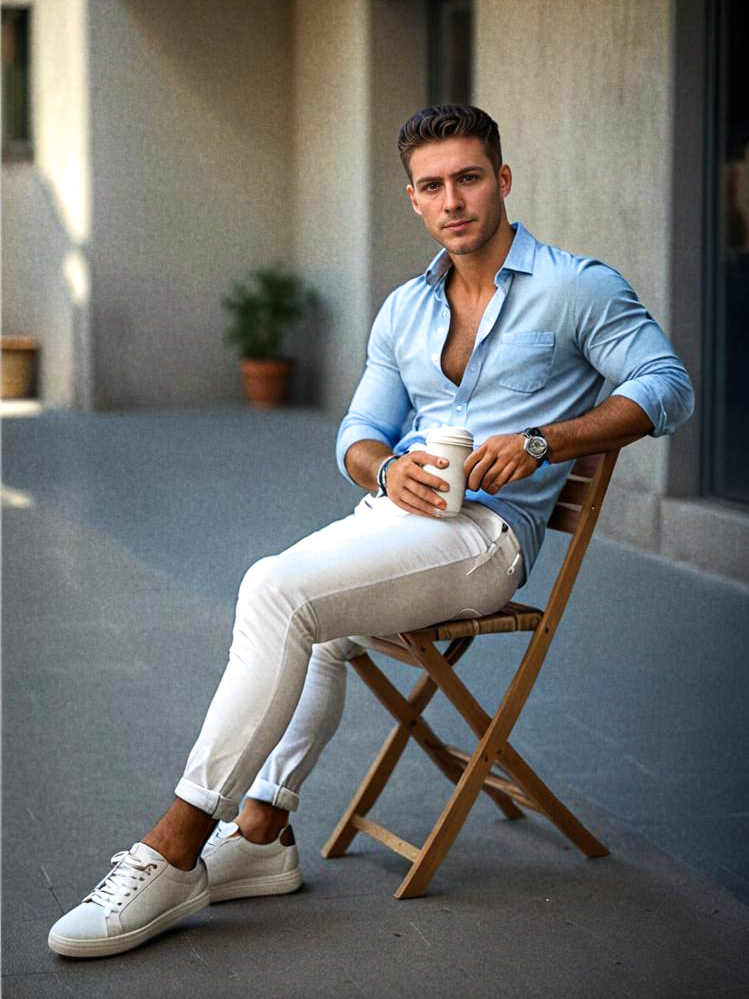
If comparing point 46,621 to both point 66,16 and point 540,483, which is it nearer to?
point 540,483

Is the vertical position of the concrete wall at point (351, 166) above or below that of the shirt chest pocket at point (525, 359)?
above

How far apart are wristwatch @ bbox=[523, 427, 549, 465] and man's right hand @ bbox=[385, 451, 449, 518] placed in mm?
146

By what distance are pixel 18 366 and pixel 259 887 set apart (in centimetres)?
1114

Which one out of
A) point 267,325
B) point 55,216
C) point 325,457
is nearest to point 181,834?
point 325,457

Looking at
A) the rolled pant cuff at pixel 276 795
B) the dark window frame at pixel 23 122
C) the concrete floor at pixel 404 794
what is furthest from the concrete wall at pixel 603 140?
the dark window frame at pixel 23 122

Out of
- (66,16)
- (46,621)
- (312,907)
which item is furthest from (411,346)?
(66,16)

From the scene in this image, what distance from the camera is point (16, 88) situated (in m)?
13.7

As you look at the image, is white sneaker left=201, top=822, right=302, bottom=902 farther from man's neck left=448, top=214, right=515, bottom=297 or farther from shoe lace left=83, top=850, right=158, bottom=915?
man's neck left=448, top=214, right=515, bottom=297

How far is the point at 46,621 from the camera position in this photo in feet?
17.1

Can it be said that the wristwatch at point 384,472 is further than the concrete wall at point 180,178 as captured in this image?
No

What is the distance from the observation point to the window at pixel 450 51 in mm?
10094

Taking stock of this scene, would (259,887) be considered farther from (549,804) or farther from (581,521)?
(581,521)

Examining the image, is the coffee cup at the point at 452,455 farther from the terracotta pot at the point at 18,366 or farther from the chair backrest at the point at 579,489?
the terracotta pot at the point at 18,366

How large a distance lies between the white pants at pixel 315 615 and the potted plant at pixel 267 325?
9.09 m
